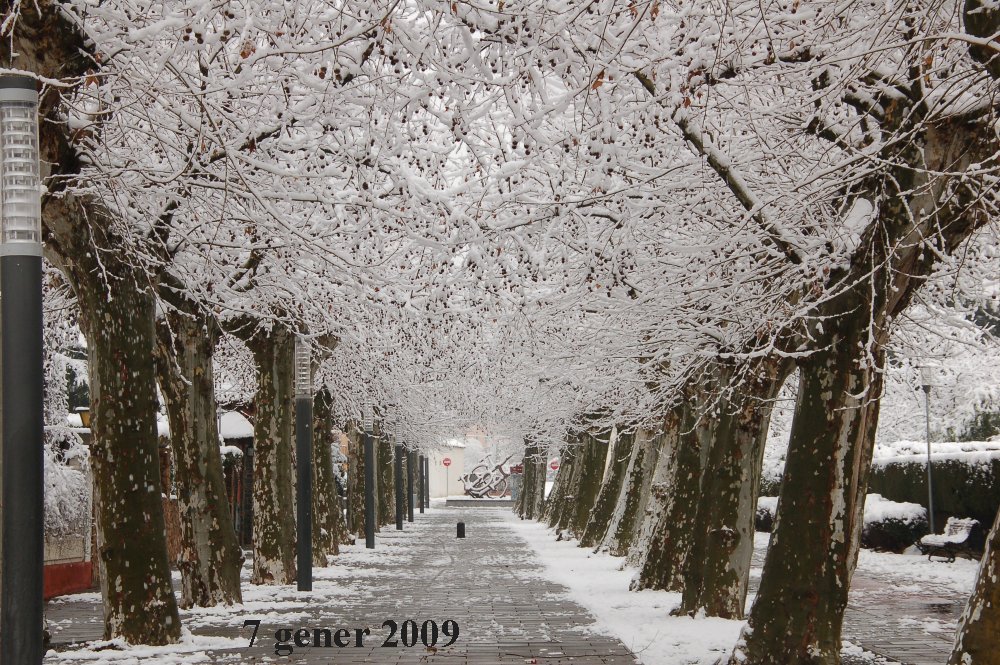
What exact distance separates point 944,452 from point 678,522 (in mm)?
12730

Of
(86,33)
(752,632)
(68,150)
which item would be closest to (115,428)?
(68,150)

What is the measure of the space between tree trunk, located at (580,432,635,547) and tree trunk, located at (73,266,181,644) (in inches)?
799

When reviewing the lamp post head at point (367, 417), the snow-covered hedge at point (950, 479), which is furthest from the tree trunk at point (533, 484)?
the snow-covered hedge at point (950, 479)

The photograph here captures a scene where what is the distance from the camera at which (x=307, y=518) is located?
19.3 m

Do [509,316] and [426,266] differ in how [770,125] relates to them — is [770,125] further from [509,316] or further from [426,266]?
[509,316]

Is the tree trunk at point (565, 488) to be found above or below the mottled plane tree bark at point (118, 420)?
below

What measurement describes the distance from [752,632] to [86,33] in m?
7.69

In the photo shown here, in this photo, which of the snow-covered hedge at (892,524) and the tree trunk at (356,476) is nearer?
the snow-covered hedge at (892,524)

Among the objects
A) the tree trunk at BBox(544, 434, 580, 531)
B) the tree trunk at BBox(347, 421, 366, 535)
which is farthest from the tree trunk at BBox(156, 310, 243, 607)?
the tree trunk at BBox(544, 434, 580, 531)

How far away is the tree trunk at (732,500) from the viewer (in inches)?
547

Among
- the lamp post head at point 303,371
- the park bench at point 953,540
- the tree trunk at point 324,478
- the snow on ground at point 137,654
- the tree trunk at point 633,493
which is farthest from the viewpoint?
the tree trunk at point 324,478

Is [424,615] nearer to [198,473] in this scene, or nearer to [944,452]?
[198,473]

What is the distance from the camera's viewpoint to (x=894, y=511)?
93.0 feet

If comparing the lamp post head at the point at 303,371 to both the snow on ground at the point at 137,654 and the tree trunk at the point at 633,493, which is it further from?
the tree trunk at the point at 633,493
